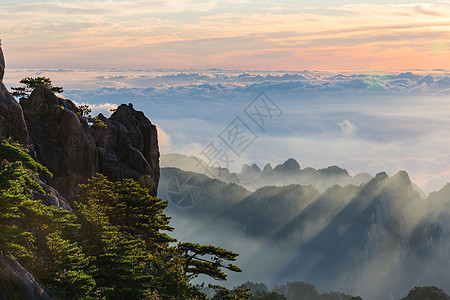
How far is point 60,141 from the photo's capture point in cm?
5212

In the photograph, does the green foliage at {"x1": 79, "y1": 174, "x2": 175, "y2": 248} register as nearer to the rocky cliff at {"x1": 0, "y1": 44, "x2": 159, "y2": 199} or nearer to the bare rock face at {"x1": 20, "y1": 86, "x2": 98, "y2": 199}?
the bare rock face at {"x1": 20, "y1": 86, "x2": 98, "y2": 199}

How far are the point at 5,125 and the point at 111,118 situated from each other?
99.6 ft

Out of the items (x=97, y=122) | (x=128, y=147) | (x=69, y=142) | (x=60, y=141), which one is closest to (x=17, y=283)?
(x=69, y=142)

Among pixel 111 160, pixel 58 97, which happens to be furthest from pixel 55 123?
pixel 111 160

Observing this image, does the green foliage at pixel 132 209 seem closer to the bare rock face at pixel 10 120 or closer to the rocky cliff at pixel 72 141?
the rocky cliff at pixel 72 141

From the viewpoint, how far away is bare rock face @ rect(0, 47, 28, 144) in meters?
38.2

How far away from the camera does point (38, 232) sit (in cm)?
2945

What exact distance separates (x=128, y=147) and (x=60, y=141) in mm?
12791

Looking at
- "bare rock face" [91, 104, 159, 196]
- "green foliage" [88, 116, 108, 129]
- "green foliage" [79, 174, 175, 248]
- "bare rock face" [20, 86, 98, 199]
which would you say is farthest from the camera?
"green foliage" [88, 116, 108, 129]

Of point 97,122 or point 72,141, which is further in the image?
point 97,122

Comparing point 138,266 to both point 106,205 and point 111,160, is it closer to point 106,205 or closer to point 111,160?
point 106,205

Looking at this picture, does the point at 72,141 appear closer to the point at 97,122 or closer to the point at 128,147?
the point at 97,122

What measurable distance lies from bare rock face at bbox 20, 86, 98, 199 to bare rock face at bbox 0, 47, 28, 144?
29.2ft

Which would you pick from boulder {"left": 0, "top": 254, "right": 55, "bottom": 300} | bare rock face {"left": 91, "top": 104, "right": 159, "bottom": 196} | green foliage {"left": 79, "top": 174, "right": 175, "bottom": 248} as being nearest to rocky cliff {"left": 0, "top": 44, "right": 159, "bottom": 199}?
bare rock face {"left": 91, "top": 104, "right": 159, "bottom": 196}
